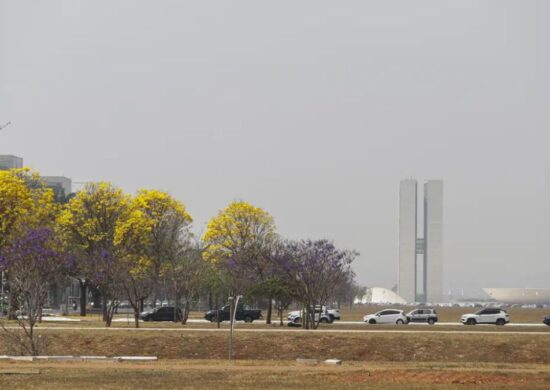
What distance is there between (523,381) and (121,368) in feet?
54.3

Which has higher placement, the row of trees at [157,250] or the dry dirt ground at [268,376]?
the row of trees at [157,250]

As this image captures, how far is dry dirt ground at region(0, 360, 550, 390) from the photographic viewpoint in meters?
33.2

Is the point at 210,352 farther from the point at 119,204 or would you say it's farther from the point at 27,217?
the point at 119,204

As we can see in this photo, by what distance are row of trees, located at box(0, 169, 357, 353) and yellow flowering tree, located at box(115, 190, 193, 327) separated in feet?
0.34

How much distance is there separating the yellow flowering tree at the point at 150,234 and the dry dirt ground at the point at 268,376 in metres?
46.5

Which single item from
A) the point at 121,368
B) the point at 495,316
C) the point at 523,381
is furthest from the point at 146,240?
the point at 523,381

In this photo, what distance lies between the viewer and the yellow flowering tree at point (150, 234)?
9207cm

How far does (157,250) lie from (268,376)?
60376mm

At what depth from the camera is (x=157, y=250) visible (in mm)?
95812

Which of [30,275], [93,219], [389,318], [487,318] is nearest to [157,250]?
[93,219]

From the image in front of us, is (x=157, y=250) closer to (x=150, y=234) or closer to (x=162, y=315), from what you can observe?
(x=150, y=234)

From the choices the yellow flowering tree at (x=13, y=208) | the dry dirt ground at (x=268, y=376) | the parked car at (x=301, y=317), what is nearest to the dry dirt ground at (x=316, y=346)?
the dry dirt ground at (x=268, y=376)

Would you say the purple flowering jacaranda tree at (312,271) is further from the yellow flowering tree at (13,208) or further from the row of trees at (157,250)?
the yellow flowering tree at (13,208)

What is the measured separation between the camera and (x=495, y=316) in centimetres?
8569
